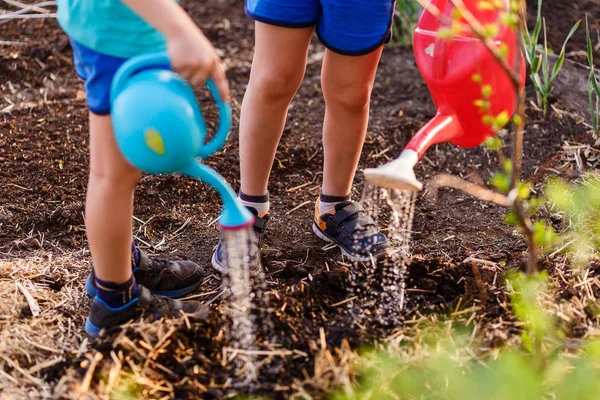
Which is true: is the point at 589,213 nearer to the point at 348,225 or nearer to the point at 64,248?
the point at 348,225

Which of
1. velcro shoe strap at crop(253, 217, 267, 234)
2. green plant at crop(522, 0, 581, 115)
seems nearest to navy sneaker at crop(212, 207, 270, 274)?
velcro shoe strap at crop(253, 217, 267, 234)

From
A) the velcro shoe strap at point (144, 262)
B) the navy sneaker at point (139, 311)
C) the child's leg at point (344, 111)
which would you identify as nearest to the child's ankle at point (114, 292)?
the navy sneaker at point (139, 311)

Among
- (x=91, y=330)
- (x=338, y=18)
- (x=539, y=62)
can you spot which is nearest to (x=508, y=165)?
(x=338, y=18)

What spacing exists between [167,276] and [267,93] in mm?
537

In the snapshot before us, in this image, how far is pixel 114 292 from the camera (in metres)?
1.58

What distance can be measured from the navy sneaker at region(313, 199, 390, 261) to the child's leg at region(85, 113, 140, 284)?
0.70 m

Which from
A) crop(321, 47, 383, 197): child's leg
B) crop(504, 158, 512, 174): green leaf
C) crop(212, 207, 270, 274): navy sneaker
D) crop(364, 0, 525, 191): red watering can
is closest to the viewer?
crop(504, 158, 512, 174): green leaf

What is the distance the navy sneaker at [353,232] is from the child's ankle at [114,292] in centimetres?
66

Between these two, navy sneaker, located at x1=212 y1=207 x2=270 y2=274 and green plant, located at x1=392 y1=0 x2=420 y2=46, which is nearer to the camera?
navy sneaker, located at x1=212 y1=207 x2=270 y2=274

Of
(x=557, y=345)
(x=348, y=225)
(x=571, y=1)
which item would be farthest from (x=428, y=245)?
Answer: (x=571, y=1)

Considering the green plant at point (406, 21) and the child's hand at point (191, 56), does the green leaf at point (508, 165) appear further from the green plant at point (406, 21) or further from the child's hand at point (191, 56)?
the green plant at point (406, 21)

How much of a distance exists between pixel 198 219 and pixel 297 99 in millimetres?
985

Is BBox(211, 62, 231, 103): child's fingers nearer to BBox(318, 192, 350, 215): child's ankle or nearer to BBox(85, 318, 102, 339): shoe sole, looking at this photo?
BBox(85, 318, 102, 339): shoe sole

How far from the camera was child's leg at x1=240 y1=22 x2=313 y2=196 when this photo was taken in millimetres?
1765
